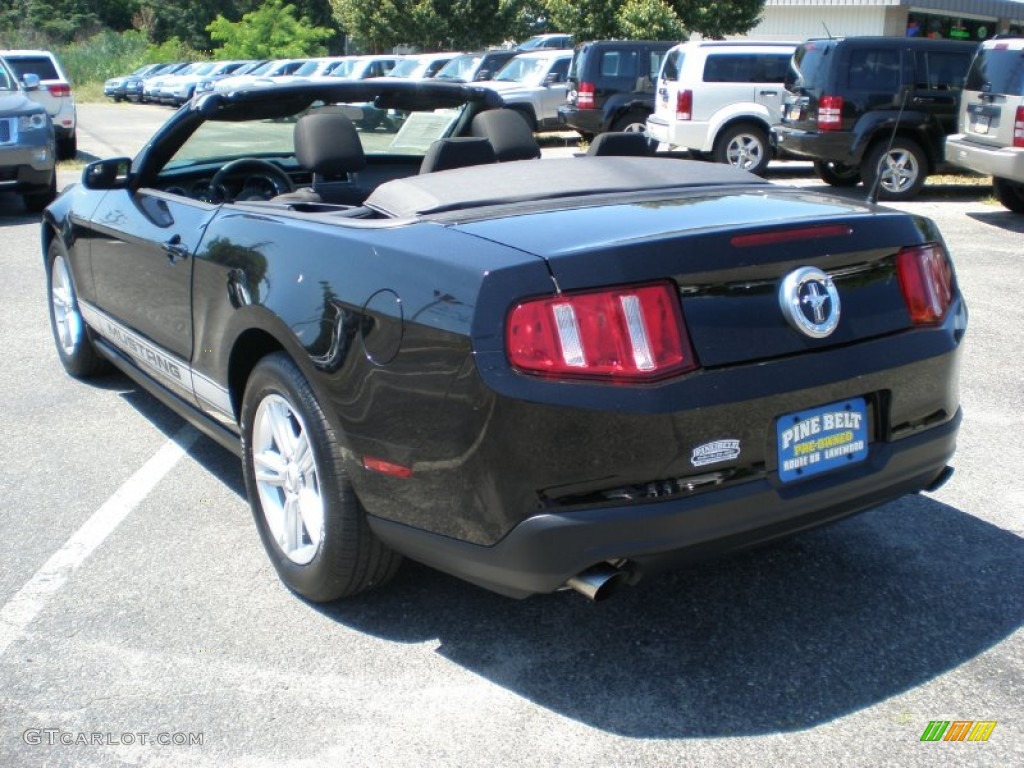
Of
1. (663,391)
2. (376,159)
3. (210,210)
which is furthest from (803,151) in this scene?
(663,391)

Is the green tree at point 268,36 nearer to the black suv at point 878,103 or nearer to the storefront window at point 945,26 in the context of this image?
the storefront window at point 945,26

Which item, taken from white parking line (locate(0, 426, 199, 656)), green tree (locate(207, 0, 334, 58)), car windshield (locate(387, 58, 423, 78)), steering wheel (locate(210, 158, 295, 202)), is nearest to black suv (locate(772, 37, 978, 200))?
steering wheel (locate(210, 158, 295, 202))

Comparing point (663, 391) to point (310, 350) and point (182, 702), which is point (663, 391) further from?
point (182, 702)

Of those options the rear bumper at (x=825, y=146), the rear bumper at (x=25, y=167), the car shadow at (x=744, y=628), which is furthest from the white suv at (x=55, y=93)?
the car shadow at (x=744, y=628)

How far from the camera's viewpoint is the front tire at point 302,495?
327 cm

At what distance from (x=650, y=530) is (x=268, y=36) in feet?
191

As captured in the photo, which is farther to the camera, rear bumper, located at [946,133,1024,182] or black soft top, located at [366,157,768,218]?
rear bumper, located at [946,133,1024,182]

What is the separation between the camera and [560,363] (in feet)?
8.95

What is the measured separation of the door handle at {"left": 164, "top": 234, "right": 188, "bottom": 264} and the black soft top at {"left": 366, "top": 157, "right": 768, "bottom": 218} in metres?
0.87

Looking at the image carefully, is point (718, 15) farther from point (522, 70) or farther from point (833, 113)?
point (833, 113)

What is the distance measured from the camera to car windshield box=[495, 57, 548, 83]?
21.3 metres

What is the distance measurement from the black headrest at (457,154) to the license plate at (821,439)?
6.16 ft

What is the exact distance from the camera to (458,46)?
3662 cm

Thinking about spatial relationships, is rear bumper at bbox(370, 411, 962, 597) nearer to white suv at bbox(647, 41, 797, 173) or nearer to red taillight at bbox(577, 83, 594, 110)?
white suv at bbox(647, 41, 797, 173)
